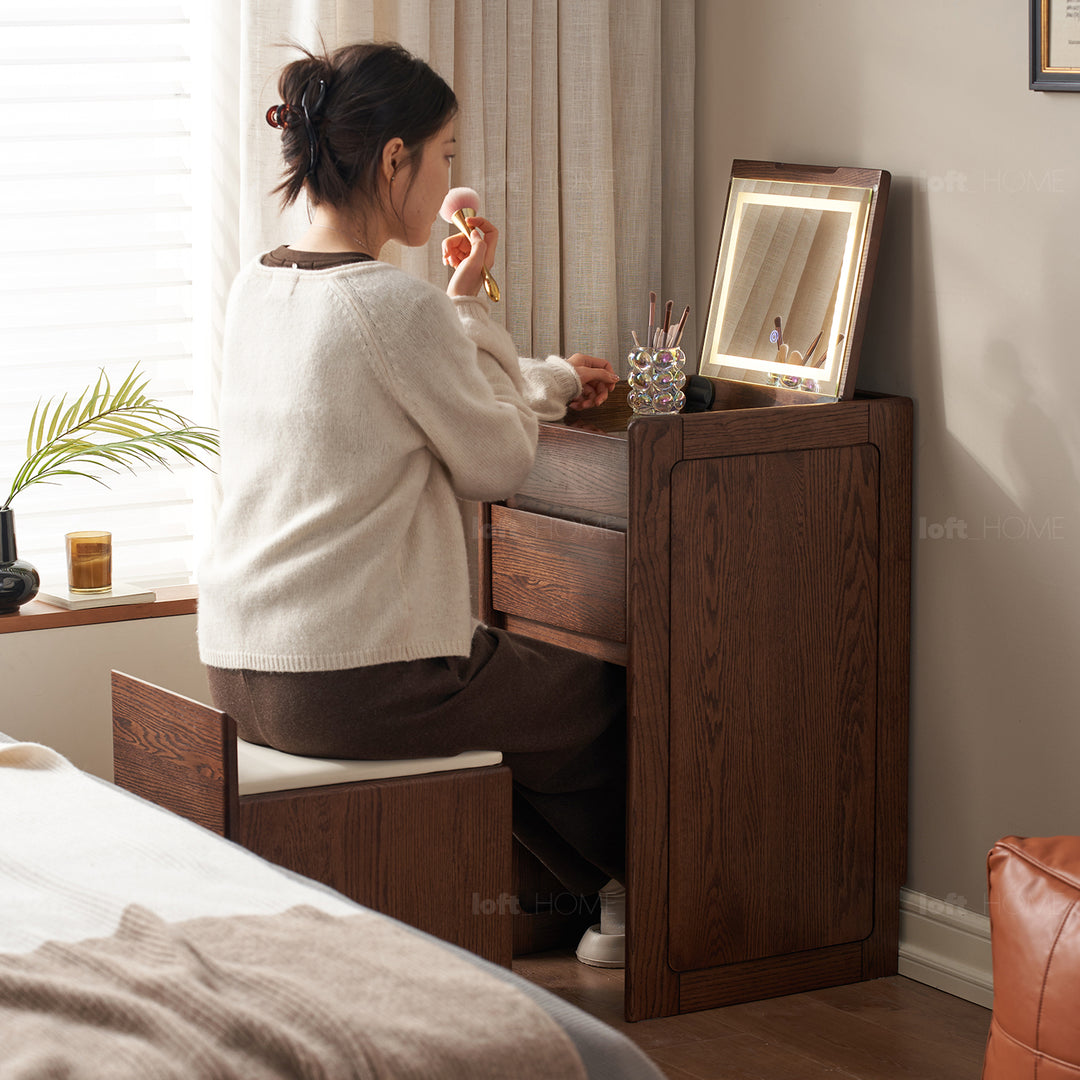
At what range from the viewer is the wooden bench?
1.90 m

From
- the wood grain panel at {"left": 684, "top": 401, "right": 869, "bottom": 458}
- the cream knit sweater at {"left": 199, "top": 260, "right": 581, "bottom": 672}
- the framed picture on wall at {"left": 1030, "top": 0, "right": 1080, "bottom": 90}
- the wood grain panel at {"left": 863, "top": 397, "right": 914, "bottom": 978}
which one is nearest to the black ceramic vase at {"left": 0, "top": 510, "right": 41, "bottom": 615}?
the cream knit sweater at {"left": 199, "top": 260, "right": 581, "bottom": 672}

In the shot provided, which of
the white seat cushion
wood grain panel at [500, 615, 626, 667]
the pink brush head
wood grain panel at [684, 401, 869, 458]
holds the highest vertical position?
the pink brush head

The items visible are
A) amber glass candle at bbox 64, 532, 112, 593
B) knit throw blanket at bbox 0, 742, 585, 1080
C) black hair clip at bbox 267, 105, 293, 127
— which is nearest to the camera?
knit throw blanket at bbox 0, 742, 585, 1080

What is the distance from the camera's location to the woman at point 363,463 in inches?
76.6

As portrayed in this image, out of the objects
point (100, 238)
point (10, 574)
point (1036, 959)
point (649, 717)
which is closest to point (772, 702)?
point (649, 717)

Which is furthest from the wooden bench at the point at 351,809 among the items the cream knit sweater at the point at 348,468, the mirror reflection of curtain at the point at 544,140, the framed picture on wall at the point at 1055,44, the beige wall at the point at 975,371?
the framed picture on wall at the point at 1055,44

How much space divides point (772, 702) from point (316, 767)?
0.75 meters

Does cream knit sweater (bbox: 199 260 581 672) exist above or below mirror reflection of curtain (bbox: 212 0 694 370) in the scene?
below

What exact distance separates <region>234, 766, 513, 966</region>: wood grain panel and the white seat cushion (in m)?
0.01

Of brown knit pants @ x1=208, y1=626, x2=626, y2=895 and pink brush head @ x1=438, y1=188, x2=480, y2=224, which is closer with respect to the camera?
brown knit pants @ x1=208, y1=626, x2=626, y2=895

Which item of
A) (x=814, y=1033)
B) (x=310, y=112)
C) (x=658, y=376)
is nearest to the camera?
(x=310, y=112)

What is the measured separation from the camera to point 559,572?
2418 millimetres

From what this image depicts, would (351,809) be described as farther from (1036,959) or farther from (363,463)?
(1036,959)

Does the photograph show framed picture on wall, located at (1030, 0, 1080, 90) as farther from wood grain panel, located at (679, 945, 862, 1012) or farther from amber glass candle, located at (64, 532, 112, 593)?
amber glass candle, located at (64, 532, 112, 593)
